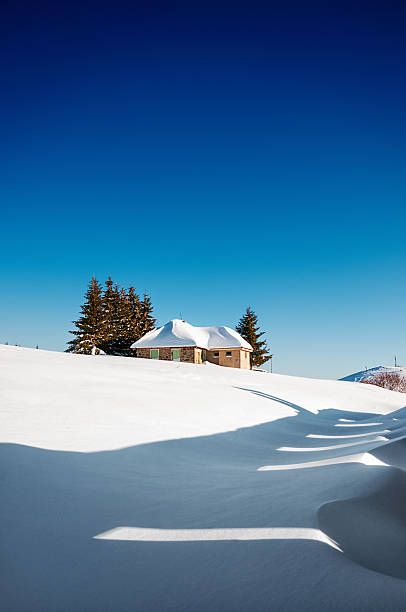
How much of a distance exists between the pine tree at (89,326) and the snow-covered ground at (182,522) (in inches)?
1044

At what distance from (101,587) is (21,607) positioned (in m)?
0.39

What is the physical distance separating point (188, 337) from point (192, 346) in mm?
1134

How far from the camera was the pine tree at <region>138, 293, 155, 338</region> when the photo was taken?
37394mm

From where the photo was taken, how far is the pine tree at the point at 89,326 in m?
32.7

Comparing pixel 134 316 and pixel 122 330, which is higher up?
pixel 134 316

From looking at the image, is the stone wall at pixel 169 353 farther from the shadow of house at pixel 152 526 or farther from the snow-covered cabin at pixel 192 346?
the shadow of house at pixel 152 526

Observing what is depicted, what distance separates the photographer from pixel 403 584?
178 centimetres

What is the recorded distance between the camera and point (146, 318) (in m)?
38.5

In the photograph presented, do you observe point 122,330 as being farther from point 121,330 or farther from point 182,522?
point 182,522

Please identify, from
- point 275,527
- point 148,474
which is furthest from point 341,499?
point 148,474

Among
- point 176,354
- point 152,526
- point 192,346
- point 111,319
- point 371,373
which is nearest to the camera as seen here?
point 152,526

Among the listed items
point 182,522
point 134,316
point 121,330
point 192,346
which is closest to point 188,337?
point 192,346

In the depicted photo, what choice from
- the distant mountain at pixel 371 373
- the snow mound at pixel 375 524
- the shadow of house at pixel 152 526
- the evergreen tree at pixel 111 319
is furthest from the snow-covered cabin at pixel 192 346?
the snow mound at pixel 375 524

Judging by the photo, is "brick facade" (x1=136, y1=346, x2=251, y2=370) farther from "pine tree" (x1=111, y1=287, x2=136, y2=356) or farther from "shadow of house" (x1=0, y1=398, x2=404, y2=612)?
"shadow of house" (x1=0, y1=398, x2=404, y2=612)
